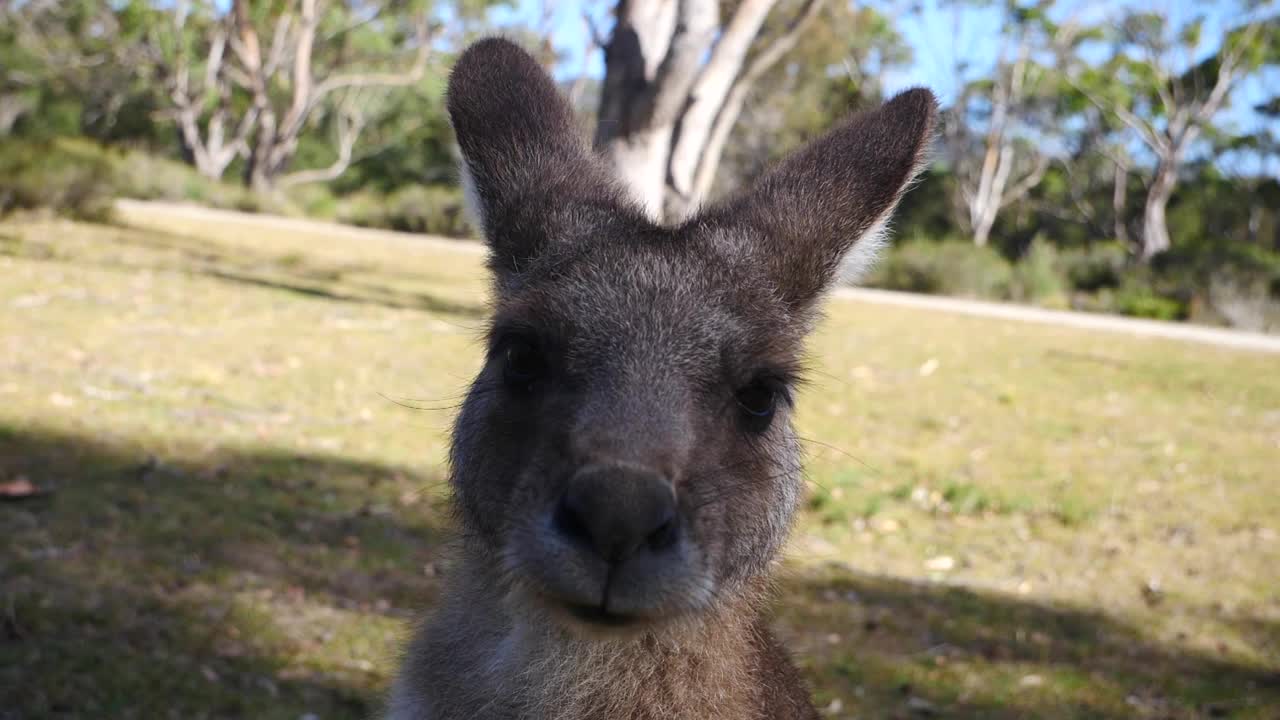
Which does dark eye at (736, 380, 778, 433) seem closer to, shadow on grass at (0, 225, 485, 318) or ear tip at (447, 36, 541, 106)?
ear tip at (447, 36, 541, 106)

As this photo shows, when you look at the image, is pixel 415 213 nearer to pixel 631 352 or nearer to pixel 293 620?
pixel 293 620

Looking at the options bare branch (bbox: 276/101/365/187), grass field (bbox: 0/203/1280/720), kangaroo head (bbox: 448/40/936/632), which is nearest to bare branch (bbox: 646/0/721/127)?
grass field (bbox: 0/203/1280/720)

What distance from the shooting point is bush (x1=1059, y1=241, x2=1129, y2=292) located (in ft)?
94.0

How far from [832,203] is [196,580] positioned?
359cm

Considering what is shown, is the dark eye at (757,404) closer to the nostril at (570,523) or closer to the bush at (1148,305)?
the nostril at (570,523)

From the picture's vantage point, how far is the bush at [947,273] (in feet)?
89.8

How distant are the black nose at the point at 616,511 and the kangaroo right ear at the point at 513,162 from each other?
0.92 metres

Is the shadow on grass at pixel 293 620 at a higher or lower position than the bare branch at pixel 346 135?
higher

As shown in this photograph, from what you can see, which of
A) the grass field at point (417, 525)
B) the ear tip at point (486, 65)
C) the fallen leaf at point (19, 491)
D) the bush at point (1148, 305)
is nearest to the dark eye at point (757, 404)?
the grass field at point (417, 525)

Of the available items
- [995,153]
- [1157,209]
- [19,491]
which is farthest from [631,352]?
[995,153]

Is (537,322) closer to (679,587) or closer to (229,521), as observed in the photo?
(679,587)

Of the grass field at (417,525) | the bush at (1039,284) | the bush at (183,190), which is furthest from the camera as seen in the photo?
the bush at (183,190)

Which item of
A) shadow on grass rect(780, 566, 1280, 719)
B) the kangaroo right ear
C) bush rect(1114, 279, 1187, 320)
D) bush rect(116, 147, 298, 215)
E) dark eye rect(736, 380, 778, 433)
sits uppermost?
the kangaroo right ear

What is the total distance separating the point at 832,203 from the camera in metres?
2.80
